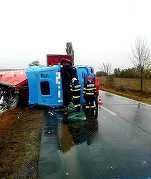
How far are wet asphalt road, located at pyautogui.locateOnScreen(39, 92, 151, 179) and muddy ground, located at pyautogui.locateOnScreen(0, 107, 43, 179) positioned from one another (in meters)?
0.22

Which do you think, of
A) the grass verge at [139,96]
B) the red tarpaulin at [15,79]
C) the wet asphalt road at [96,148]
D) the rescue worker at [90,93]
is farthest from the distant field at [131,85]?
the wet asphalt road at [96,148]

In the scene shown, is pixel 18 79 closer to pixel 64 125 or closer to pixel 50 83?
pixel 50 83

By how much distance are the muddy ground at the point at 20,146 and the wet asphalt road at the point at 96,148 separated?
0.22 metres

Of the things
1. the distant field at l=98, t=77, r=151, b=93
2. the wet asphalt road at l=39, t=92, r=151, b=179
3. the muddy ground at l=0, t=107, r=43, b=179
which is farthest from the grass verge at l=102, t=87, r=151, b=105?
the muddy ground at l=0, t=107, r=43, b=179

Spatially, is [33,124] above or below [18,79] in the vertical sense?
below

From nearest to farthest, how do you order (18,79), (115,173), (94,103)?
1. (115,173)
2. (94,103)
3. (18,79)

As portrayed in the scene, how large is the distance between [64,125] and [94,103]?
3620 millimetres

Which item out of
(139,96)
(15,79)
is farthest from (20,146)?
(139,96)

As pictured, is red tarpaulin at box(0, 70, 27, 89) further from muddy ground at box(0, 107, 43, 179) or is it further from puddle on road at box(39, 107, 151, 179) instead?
puddle on road at box(39, 107, 151, 179)

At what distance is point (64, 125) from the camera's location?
13570 millimetres

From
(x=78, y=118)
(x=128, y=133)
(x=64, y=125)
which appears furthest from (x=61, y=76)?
(x=128, y=133)

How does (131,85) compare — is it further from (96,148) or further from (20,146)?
(96,148)

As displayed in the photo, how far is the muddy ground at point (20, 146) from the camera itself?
7.86 m

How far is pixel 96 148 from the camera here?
9586 millimetres
